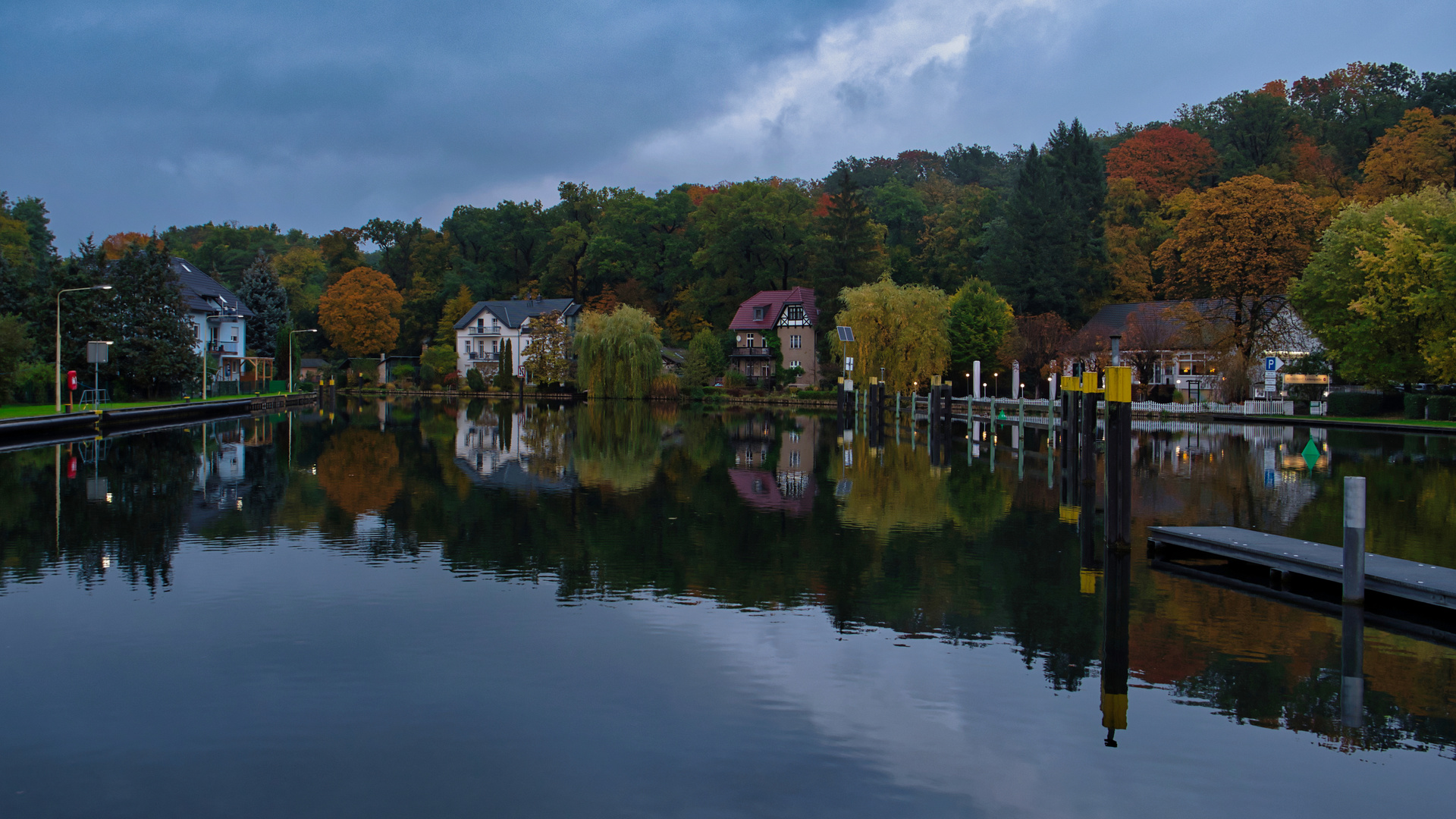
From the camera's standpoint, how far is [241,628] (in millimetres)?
10281

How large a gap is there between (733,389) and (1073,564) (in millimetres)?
64116

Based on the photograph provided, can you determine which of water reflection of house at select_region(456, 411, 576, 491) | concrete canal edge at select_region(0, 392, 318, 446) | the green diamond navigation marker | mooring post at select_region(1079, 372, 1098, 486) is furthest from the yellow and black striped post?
concrete canal edge at select_region(0, 392, 318, 446)

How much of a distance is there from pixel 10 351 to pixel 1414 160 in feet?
238

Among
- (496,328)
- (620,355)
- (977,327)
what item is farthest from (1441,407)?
(496,328)

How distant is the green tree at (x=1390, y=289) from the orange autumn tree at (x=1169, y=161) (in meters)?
33.0

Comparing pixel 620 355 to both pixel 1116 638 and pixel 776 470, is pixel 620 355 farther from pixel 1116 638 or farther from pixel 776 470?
pixel 1116 638

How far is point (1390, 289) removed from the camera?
4312 centimetres

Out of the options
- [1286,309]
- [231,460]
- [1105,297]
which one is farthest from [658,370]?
[231,460]

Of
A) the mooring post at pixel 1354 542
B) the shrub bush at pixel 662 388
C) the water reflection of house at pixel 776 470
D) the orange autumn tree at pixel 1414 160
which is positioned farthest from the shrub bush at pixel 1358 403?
the mooring post at pixel 1354 542

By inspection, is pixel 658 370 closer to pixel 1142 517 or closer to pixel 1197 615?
pixel 1142 517

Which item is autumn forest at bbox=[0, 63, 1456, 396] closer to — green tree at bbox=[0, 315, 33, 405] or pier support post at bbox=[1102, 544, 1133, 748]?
green tree at bbox=[0, 315, 33, 405]

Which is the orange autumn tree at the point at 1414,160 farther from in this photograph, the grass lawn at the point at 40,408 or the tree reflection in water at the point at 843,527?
the grass lawn at the point at 40,408

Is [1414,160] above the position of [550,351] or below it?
above

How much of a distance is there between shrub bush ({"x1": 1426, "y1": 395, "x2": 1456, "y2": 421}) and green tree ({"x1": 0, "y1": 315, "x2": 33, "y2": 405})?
5760 centimetres
